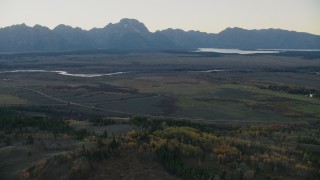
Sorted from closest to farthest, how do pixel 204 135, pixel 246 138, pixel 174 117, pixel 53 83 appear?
pixel 204 135
pixel 246 138
pixel 174 117
pixel 53 83

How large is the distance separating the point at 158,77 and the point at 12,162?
151 m

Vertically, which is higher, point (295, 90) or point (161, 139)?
point (161, 139)

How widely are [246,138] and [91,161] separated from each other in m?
25.9

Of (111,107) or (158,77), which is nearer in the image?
(111,107)

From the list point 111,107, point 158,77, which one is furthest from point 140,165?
point 158,77

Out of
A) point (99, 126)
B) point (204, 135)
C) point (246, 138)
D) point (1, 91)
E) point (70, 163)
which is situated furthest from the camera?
point (1, 91)

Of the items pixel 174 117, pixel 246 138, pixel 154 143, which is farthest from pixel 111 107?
pixel 154 143

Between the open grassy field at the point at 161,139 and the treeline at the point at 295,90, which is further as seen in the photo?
the treeline at the point at 295,90

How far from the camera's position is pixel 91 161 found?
46.9 metres

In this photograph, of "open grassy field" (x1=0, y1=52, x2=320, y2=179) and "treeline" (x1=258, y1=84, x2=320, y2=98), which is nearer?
"open grassy field" (x1=0, y1=52, x2=320, y2=179)

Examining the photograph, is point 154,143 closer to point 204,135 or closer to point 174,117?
point 204,135

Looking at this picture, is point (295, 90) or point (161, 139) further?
point (295, 90)

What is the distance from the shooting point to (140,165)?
4669 centimetres

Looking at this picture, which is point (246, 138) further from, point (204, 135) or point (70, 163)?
point (70, 163)
